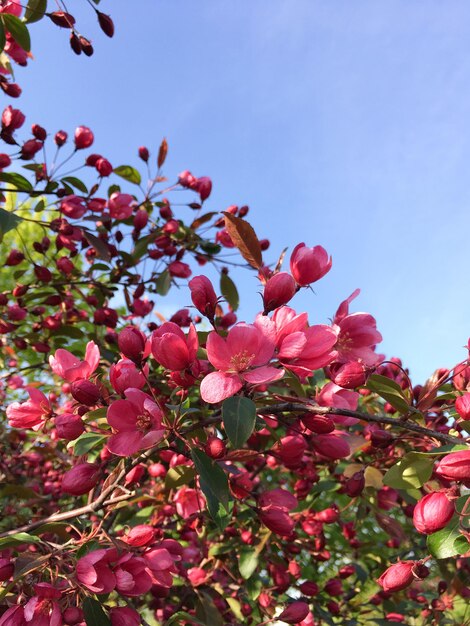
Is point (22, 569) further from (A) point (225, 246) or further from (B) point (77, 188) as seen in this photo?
(A) point (225, 246)

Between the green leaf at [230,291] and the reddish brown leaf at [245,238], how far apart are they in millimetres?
1422

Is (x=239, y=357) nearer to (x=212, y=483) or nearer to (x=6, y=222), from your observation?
(x=212, y=483)

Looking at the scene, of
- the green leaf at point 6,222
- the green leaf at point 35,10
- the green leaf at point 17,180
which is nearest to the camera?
the green leaf at point 6,222

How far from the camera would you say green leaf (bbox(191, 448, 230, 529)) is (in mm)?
1164

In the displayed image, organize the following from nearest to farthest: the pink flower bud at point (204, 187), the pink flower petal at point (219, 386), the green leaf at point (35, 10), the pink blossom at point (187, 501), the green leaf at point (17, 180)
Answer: the pink flower petal at point (219, 386), the pink blossom at point (187, 501), the green leaf at point (35, 10), the green leaf at point (17, 180), the pink flower bud at point (204, 187)

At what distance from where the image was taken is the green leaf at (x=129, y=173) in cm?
298

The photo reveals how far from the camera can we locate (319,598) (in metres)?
2.63

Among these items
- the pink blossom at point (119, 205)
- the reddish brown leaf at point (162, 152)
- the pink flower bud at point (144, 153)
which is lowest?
the pink blossom at point (119, 205)

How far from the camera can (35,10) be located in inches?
80.7

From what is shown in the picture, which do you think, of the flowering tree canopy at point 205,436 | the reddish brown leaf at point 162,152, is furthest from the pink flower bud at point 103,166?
the reddish brown leaf at point 162,152

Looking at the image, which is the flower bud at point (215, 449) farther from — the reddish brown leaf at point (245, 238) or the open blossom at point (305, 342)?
the reddish brown leaf at point (245, 238)

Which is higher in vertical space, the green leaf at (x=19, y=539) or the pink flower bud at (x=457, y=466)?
the green leaf at (x=19, y=539)

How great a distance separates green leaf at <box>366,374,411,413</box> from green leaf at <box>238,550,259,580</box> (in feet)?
3.68

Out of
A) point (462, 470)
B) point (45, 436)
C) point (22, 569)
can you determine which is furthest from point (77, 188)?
point (462, 470)
